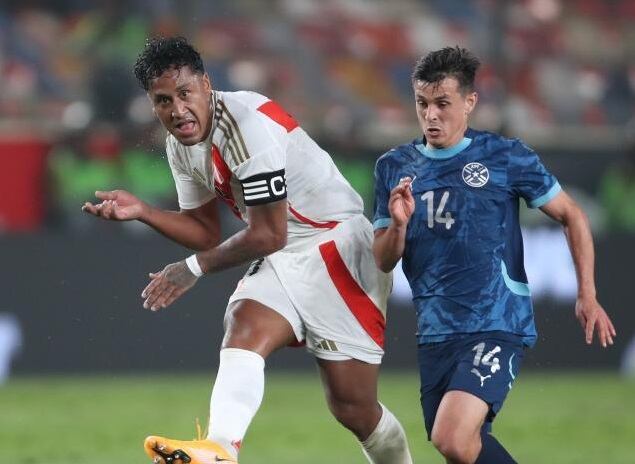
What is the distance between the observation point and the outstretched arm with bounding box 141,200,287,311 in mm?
6449

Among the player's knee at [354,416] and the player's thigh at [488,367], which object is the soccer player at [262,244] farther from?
the player's thigh at [488,367]

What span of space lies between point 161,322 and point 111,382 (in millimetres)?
755

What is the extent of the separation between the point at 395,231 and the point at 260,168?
26.8 inches

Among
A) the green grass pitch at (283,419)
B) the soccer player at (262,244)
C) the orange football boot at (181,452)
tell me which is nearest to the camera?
the orange football boot at (181,452)

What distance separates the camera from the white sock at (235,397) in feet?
20.3

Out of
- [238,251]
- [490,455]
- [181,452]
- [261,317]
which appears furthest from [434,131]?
[181,452]

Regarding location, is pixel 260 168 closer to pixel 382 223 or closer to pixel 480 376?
pixel 382 223

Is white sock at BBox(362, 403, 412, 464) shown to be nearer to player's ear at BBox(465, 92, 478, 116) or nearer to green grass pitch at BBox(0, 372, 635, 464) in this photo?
player's ear at BBox(465, 92, 478, 116)

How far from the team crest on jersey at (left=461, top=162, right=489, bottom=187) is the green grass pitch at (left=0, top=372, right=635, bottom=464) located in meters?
3.13

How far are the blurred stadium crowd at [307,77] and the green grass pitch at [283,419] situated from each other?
6.08 ft

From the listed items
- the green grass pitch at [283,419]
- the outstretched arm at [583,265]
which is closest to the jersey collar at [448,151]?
the outstretched arm at [583,265]

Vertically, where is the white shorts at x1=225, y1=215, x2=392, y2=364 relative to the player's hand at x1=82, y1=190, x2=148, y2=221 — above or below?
below

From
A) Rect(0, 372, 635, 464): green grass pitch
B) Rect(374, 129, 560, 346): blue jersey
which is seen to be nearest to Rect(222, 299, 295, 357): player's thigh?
Rect(374, 129, 560, 346): blue jersey

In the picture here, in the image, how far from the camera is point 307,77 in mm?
15266
